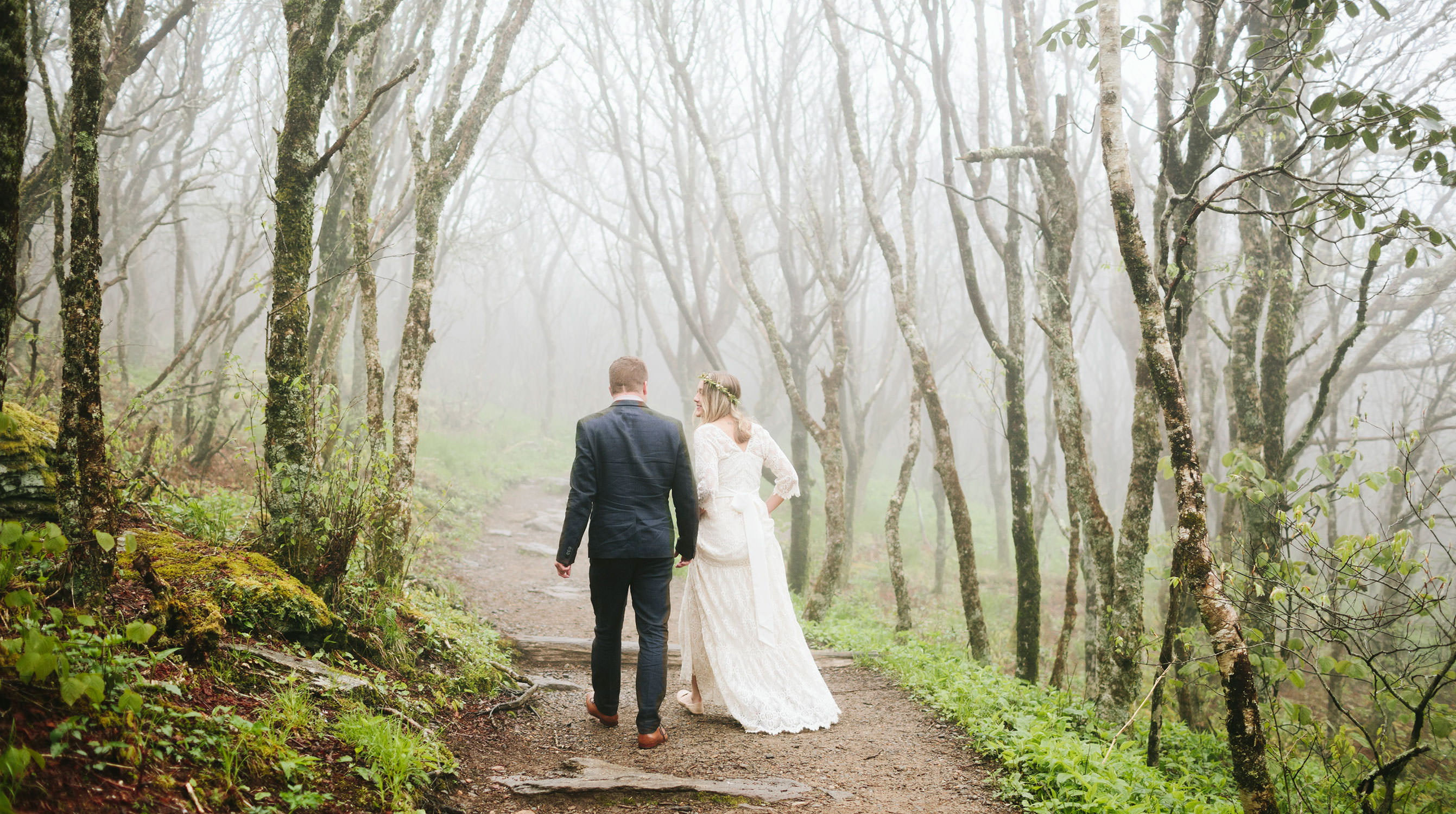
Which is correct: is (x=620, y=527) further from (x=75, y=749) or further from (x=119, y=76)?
(x=119, y=76)

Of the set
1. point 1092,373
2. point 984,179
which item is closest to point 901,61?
point 984,179

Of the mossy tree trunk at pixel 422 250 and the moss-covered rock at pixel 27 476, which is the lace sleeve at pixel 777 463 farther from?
the moss-covered rock at pixel 27 476

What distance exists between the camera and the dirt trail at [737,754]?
353 centimetres

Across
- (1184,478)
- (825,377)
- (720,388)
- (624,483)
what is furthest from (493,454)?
(1184,478)

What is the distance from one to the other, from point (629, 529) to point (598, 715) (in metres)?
1.28

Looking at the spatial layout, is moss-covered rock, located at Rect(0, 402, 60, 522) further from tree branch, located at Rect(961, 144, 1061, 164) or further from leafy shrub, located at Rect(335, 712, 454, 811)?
tree branch, located at Rect(961, 144, 1061, 164)

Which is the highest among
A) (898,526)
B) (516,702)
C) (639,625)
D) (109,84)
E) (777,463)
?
(109,84)

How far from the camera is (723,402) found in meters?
5.11

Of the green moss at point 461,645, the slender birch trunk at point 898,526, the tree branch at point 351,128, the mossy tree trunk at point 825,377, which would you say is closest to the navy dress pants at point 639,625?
the green moss at point 461,645

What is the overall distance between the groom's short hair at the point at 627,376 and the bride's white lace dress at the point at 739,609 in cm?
58

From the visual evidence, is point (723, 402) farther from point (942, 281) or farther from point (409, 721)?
point (942, 281)

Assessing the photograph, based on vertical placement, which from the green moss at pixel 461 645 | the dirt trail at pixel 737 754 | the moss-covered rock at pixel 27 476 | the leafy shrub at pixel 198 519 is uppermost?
the moss-covered rock at pixel 27 476

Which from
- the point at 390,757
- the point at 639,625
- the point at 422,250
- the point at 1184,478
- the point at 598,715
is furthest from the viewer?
the point at 422,250

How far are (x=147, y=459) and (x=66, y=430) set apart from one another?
2.44m
